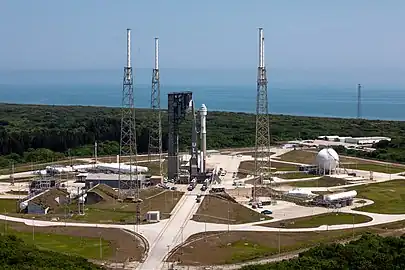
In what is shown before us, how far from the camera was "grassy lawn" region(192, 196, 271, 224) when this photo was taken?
4428 centimetres

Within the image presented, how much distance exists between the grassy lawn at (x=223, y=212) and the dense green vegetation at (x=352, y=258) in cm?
1390

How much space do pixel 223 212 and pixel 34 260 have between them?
20771 mm

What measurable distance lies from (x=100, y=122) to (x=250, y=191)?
44.5m

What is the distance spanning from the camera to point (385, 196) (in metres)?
53.9

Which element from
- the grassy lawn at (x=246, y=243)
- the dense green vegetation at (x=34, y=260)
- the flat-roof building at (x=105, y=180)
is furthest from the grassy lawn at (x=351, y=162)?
the dense green vegetation at (x=34, y=260)

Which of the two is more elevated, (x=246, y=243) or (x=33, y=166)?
(x=33, y=166)

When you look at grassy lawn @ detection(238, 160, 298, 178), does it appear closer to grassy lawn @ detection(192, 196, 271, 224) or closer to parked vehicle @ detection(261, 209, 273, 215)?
grassy lawn @ detection(192, 196, 271, 224)

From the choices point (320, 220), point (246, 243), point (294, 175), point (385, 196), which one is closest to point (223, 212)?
point (320, 220)

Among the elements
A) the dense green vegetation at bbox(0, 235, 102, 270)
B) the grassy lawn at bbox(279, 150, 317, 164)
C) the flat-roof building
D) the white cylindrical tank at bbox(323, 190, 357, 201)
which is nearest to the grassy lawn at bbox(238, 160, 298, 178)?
the grassy lawn at bbox(279, 150, 317, 164)

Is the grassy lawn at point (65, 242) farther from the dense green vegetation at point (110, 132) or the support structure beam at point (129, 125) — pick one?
the dense green vegetation at point (110, 132)

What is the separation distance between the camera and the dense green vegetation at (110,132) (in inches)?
3115

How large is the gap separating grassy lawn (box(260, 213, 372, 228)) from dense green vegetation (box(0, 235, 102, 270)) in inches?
687

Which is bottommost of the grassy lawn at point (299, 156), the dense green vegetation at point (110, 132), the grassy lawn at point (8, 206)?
the grassy lawn at point (8, 206)

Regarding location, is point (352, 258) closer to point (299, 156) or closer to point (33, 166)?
point (33, 166)
